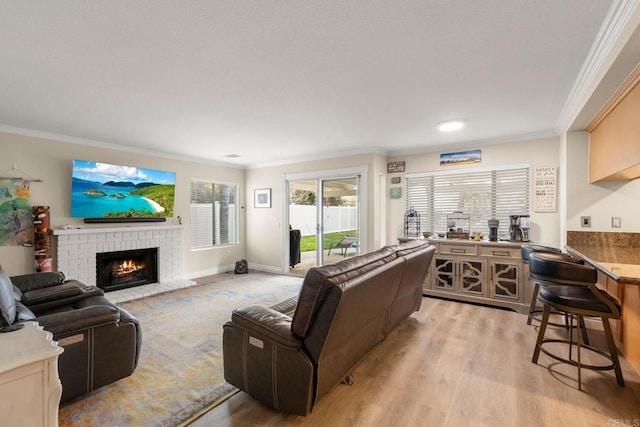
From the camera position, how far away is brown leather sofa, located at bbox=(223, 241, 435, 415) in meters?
1.69

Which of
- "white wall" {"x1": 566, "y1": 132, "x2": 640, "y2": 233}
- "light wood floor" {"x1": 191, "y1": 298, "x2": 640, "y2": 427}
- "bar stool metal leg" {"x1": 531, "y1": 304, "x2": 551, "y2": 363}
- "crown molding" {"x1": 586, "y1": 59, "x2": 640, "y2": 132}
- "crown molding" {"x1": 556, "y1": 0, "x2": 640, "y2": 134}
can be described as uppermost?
"crown molding" {"x1": 556, "y1": 0, "x2": 640, "y2": 134}

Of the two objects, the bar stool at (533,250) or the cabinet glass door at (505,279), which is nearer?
the bar stool at (533,250)

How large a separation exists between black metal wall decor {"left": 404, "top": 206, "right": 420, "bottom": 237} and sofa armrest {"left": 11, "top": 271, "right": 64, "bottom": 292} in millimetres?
4684

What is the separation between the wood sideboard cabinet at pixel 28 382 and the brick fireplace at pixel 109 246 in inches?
141

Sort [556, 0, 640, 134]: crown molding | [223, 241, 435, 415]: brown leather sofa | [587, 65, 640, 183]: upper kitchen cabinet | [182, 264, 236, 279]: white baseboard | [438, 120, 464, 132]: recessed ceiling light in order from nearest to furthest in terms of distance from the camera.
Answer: [556, 0, 640, 134]: crown molding
[223, 241, 435, 415]: brown leather sofa
[587, 65, 640, 183]: upper kitchen cabinet
[438, 120, 464, 132]: recessed ceiling light
[182, 264, 236, 279]: white baseboard

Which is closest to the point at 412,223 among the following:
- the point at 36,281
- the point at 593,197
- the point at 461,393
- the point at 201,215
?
the point at 593,197

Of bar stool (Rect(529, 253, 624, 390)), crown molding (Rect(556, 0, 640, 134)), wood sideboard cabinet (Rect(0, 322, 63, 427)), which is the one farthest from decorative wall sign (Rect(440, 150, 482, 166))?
wood sideboard cabinet (Rect(0, 322, 63, 427))

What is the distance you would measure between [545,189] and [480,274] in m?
1.47

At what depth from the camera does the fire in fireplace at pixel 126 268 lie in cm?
451

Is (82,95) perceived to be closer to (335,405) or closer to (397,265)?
(397,265)

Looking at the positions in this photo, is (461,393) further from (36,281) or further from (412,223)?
(36,281)

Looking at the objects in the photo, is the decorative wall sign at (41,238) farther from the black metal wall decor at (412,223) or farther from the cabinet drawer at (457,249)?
the cabinet drawer at (457,249)

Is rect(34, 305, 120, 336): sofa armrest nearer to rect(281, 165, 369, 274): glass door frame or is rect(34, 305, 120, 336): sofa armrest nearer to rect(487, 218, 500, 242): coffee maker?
rect(281, 165, 369, 274): glass door frame

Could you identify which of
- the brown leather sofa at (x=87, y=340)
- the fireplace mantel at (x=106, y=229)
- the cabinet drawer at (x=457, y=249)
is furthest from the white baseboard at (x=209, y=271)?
the cabinet drawer at (x=457, y=249)
